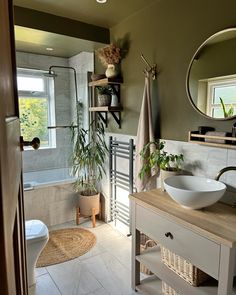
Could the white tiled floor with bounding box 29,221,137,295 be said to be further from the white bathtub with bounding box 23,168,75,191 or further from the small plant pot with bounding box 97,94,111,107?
the small plant pot with bounding box 97,94,111,107

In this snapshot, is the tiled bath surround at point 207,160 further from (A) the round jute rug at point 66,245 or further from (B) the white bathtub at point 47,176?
(B) the white bathtub at point 47,176

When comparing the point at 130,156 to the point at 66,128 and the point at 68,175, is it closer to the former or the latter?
the point at 68,175

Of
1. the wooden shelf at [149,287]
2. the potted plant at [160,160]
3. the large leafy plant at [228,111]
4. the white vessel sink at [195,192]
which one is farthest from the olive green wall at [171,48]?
the wooden shelf at [149,287]

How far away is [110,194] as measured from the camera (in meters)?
3.05

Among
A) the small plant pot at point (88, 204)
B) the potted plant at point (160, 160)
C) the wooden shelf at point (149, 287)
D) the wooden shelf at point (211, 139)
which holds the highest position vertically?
the wooden shelf at point (211, 139)

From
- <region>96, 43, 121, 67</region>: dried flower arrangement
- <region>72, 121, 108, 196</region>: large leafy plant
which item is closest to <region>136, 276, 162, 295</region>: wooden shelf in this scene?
<region>72, 121, 108, 196</region>: large leafy plant

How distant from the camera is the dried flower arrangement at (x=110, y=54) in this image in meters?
2.53

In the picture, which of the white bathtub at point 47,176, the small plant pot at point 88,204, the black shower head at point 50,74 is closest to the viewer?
the small plant pot at point 88,204

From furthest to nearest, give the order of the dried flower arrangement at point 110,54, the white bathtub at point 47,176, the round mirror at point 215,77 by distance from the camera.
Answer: the white bathtub at point 47,176, the dried flower arrangement at point 110,54, the round mirror at point 215,77

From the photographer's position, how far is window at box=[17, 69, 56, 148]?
3.65 meters

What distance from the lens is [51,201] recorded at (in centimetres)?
304

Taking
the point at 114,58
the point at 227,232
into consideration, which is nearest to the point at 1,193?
the point at 227,232

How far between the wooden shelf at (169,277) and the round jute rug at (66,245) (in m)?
0.87

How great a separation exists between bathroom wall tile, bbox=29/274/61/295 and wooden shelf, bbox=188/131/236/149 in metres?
1.69
